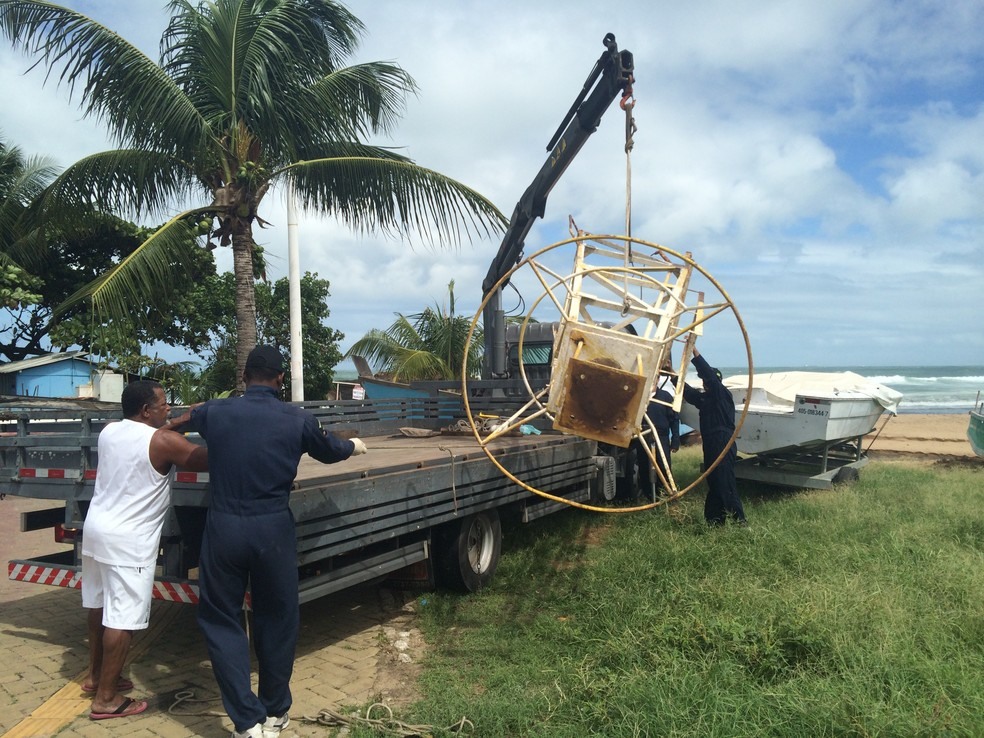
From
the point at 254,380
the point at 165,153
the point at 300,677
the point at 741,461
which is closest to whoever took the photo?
the point at 254,380

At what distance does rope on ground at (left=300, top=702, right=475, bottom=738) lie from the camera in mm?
3574

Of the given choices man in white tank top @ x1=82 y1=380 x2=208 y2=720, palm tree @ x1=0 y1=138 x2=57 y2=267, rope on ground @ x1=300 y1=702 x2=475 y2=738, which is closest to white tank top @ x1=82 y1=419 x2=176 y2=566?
man in white tank top @ x1=82 y1=380 x2=208 y2=720

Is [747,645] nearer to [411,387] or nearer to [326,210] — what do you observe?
[411,387]

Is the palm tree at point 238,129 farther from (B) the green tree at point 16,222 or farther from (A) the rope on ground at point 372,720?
(A) the rope on ground at point 372,720

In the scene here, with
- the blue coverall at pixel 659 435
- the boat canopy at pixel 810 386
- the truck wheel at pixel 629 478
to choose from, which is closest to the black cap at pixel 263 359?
the blue coverall at pixel 659 435

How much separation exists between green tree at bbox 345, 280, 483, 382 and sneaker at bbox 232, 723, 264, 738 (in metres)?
13.1

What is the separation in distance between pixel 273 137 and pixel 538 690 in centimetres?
781

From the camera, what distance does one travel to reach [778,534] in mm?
6539

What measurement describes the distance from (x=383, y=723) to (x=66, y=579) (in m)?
2.09

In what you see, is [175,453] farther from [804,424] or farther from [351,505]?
[804,424]

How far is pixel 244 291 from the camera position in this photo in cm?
955

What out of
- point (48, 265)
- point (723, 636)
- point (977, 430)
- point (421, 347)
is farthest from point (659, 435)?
point (48, 265)

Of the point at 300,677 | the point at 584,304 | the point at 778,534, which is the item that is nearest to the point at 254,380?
the point at 300,677

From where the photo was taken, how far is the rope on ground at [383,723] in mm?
3574
